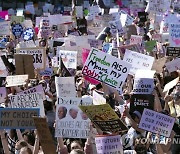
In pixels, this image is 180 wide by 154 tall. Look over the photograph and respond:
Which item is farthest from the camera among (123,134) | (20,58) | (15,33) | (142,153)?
(15,33)

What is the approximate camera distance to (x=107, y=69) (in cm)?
977

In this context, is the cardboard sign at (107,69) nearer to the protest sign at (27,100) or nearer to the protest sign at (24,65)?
the protest sign at (27,100)

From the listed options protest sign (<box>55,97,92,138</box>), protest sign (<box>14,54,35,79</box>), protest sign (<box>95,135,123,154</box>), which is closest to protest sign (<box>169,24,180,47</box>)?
protest sign (<box>14,54,35,79</box>)

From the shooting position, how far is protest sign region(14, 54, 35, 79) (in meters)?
12.1

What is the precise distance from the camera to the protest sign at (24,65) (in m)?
12.1

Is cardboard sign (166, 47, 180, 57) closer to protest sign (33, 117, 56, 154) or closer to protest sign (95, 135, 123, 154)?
protest sign (95, 135, 123, 154)

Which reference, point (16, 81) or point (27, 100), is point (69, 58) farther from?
point (27, 100)

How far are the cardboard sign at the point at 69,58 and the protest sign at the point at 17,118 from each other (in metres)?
5.39

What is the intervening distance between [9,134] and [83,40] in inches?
268

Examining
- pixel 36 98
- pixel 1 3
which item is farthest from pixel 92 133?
pixel 1 3

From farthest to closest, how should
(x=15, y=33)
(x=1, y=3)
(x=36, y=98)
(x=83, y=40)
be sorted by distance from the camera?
1. (x=1, y=3)
2. (x=15, y=33)
3. (x=83, y=40)
4. (x=36, y=98)

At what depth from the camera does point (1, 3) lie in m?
43.7

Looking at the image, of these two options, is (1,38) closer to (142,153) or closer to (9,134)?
(9,134)

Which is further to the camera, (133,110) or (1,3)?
(1,3)
